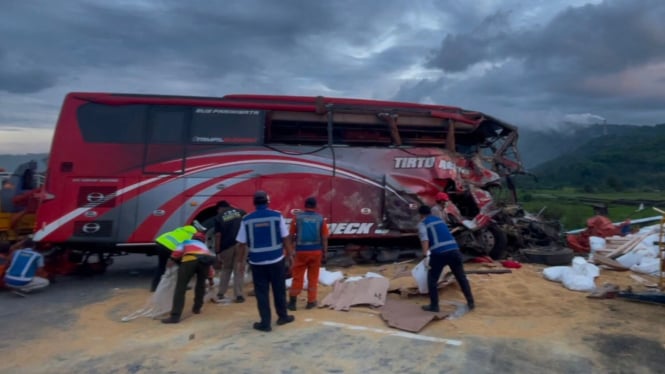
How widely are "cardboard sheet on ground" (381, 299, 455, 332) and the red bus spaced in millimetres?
2795

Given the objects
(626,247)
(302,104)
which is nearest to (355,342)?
(302,104)

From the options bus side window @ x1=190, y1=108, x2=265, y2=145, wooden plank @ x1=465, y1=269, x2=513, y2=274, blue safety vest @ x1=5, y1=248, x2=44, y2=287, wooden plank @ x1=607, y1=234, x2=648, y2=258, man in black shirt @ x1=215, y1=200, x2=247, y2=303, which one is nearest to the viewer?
man in black shirt @ x1=215, y1=200, x2=247, y2=303

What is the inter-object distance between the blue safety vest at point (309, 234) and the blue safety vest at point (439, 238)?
4.79 feet

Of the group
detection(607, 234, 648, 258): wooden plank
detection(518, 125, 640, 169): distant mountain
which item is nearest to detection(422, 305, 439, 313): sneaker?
detection(607, 234, 648, 258): wooden plank

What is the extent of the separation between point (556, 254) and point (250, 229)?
650cm

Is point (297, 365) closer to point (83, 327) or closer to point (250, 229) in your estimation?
point (250, 229)

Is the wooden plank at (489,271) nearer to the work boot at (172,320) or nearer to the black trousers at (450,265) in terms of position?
the black trousers at (450,265)

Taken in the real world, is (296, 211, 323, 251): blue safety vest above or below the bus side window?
below

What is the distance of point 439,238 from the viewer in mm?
6285

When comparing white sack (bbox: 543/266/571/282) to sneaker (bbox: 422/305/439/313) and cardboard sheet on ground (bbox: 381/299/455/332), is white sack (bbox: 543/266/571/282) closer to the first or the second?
cardboard sheet on ground (bbox: 381/299/455/332)

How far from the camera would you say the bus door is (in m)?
8.19

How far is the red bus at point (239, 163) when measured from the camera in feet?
26.3

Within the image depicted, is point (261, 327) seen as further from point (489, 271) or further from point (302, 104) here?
point (302, 104)

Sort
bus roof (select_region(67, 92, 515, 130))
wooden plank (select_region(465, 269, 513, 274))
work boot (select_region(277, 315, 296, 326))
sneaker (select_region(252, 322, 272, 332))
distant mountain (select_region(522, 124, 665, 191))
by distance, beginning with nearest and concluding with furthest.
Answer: sneaker (select_region(252, 322, 272, 332))
work boot (select_region(277, 315, 296, 326))
wooden plank (select_region(465, 269, 513, 274))
bus roof (select_region(67, 92, 515, 130))
distant mountain (select_region(522, 124, 665, 191))
